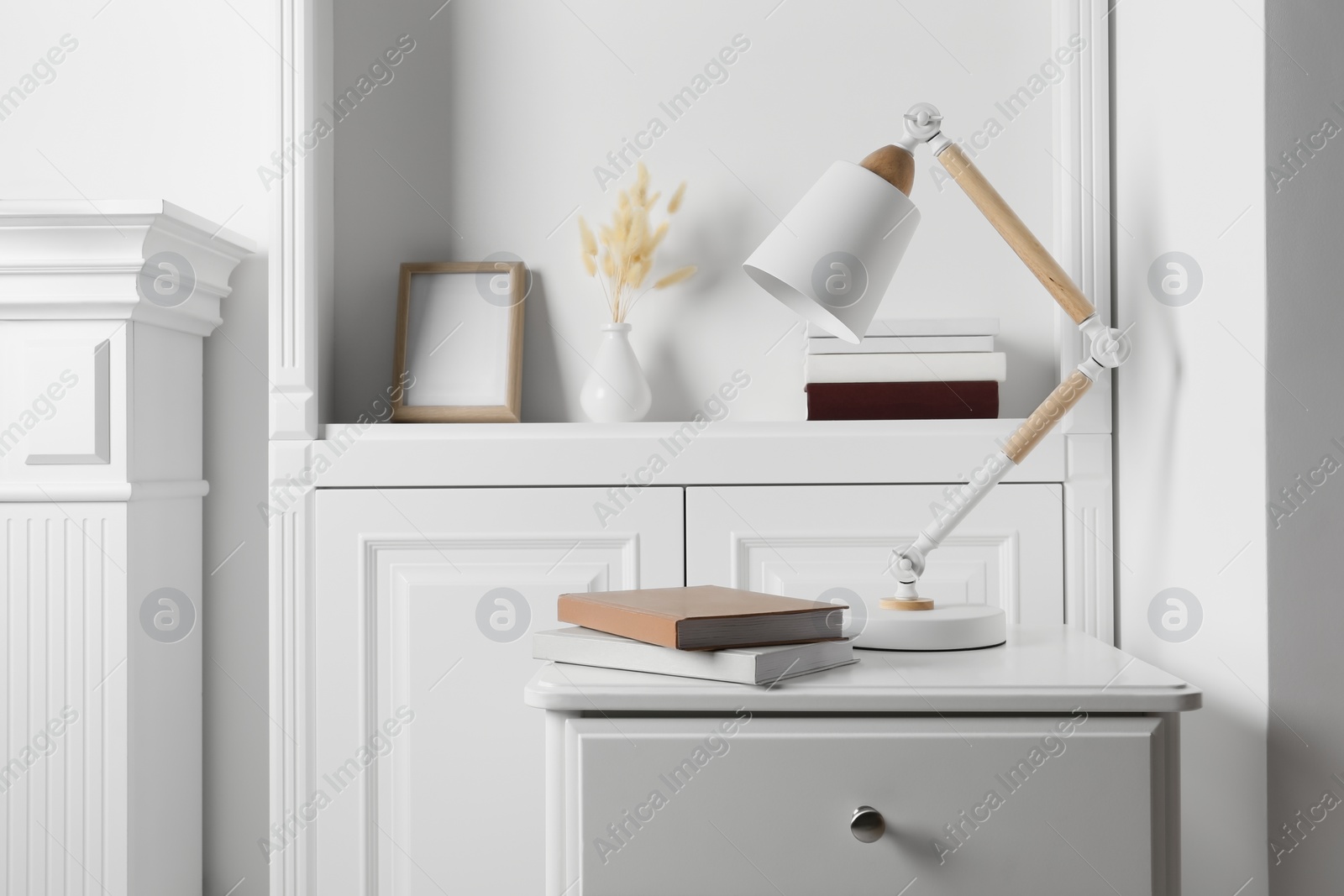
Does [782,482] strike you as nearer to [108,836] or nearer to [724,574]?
[724,574]

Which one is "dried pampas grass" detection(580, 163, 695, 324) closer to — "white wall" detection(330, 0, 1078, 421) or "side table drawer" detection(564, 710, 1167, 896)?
"white wall" detection(330, 0, 1078, 421)

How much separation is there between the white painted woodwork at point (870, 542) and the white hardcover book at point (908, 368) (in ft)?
0.47

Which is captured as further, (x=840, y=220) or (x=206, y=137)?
(x=206, y=137)

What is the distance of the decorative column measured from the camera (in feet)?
4.06

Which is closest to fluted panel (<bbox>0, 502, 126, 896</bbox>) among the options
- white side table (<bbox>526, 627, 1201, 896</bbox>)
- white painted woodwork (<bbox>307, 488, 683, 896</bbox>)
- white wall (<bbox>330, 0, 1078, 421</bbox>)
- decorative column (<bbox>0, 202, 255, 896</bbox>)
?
decorative column (<bbox>0, 202, 255, 896</bbox>)

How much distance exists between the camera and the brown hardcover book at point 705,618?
2.80 feet

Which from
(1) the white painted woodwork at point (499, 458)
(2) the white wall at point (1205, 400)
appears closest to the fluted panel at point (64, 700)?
(1) the white painted woodwork at point (499, 458)

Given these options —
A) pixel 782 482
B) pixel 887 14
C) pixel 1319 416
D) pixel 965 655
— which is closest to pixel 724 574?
pixel 782 482

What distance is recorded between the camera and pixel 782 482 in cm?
127

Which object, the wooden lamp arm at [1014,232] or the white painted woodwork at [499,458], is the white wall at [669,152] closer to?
the white painted woodwork at [499,458]

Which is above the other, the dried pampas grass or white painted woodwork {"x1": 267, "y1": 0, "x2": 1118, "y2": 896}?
the dried pampas grass

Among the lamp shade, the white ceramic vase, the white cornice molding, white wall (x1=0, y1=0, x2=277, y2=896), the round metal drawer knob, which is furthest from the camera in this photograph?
white wall (x1=0, y1=0, x2=277, y2=896)

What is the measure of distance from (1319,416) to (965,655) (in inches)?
15.3

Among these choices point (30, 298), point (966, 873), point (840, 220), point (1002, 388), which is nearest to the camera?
point (966, 873)
